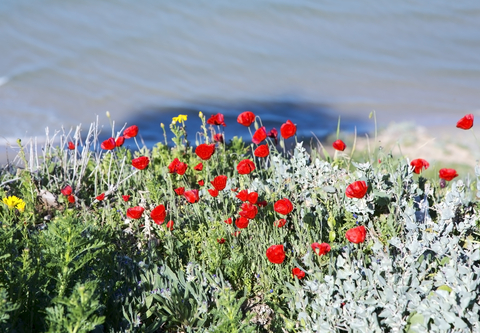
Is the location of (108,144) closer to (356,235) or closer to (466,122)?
(356,235)

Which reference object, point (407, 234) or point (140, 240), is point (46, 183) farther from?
point (407, 234)

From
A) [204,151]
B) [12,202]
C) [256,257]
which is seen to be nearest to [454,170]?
[256,257]

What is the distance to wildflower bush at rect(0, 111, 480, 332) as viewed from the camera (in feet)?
6.28

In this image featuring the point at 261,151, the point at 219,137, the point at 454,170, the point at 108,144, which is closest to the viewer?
the point at 454,170

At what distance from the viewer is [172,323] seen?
226 cm

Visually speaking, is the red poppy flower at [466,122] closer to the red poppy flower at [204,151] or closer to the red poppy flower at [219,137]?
the red poppy flower at [204,151]

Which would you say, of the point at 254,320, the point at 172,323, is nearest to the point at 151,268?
the point at 172,323

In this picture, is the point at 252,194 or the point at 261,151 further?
the point at 261,151

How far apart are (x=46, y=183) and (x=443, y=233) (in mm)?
2932

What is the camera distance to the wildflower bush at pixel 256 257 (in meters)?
1.91

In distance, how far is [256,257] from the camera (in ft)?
8.14

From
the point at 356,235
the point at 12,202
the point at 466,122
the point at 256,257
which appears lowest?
the point at 256,257

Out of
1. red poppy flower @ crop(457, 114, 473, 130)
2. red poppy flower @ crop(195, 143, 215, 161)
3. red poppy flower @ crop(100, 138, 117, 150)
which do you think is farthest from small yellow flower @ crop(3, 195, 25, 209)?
red poppy flower @ crop(457, 114, 473, 130)

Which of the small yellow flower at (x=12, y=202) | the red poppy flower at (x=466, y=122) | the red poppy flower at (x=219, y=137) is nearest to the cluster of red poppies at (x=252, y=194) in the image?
the red poppy flower at (x=466, y=122)
